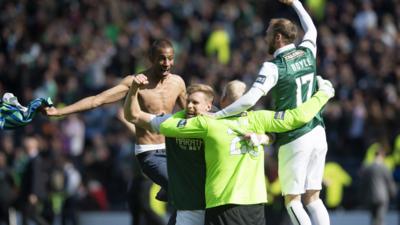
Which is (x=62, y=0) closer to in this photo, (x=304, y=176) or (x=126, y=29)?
(x=126, y=29)

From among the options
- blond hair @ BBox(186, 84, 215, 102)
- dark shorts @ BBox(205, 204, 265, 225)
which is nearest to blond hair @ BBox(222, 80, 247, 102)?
blond hair @ BBox(186, 84, 215, 102)

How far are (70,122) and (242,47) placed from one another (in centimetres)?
427

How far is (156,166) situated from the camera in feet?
36.8

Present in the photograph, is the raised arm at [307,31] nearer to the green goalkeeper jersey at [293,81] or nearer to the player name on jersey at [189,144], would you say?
the green goalkeeper jersey at [293,81]

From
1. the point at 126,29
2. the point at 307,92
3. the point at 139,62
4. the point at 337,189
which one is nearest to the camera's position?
the point at 307,92

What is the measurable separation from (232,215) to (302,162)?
1881 millimetres

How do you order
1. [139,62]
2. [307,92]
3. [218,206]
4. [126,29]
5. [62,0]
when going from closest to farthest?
[218,206] → [307,92] → [139,62] → [126,29] → [62,0]

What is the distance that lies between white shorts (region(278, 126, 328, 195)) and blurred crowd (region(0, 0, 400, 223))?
7738 millimetres

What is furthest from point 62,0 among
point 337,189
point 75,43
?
point 337,189

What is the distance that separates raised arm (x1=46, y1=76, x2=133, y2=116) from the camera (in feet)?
34.1

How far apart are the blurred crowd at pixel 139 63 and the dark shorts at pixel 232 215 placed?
31.2 feet

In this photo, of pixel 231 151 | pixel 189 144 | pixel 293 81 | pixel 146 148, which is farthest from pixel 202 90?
pixel 146 148

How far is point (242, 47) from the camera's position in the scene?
2395cm

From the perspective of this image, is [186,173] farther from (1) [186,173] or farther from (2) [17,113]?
(2) [17,113]
